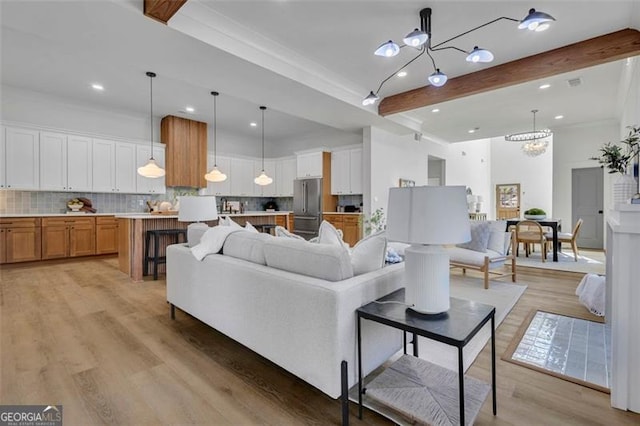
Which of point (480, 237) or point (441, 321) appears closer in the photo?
point (441, 321)

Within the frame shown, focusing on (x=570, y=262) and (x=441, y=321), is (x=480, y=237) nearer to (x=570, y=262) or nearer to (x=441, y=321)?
(x=570, y=262)

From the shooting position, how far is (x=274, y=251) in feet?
6.37

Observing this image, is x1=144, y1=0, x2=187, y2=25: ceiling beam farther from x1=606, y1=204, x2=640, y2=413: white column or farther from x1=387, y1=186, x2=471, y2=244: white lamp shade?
x1=606, y1=204, x2=640, y2=413: white column

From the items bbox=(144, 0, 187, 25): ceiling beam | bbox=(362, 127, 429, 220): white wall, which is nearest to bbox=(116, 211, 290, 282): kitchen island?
bbox=(144, 0, 187, 25): ceiling beam

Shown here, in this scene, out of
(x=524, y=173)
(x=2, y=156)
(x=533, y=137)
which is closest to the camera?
(x=2, y=156)

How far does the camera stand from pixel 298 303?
1.62m

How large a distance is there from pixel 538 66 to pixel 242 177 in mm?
6917

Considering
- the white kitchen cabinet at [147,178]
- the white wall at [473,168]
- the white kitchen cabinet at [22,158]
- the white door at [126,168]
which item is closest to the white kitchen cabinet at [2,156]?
the white kitchen cabinet at [22,158]

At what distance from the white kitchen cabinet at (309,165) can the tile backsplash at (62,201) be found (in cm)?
304

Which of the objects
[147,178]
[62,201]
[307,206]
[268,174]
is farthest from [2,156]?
[307,206]

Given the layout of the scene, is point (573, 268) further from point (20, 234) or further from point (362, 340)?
point (20, 234)

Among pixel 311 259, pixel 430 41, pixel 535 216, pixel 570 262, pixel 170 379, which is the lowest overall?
pixel 170 379

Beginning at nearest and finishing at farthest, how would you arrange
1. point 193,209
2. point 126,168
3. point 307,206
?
point 193,209
point 126,168
point 307,206

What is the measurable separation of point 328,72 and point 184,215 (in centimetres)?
279
